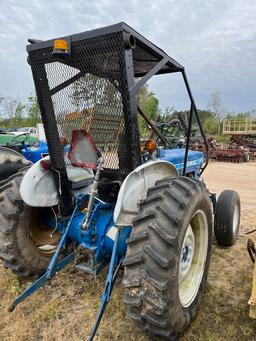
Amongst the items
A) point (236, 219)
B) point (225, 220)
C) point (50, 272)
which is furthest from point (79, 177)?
point (236, 219)

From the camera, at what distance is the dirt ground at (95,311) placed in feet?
9.50

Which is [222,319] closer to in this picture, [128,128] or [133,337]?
[133,337]

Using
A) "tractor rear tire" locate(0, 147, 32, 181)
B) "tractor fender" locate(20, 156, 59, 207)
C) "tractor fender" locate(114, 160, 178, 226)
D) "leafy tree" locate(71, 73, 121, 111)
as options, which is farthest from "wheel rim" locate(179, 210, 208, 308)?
"tractor rear tire" locate(0, 147, 32, 181)

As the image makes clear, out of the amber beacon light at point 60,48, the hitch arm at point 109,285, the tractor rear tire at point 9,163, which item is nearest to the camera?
the hitch arm at point 109,285

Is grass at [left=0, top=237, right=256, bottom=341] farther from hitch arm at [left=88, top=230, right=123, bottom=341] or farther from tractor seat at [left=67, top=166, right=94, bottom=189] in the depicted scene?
tractor seat at [left=67, top=166, right=94, bottom=189]

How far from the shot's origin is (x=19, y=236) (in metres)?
3.38

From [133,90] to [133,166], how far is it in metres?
0.62

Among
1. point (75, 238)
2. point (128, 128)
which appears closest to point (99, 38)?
point (128, 128)

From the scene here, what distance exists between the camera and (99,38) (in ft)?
8.55

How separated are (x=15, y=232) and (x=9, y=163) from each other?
75.1 inches

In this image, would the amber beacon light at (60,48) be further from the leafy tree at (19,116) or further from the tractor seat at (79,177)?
the leafy tree at (19,116)

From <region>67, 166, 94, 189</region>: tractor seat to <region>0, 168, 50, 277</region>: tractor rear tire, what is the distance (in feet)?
1.62

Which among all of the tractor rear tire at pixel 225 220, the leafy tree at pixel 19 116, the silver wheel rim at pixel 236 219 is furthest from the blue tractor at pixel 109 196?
the leafy tree at pixel 19 116

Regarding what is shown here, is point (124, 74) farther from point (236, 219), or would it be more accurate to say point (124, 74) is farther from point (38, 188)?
point (236, 219)
